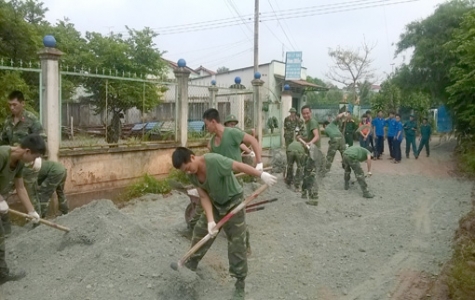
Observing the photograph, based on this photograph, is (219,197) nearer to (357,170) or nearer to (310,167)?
(310,167)

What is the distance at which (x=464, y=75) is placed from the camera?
33.2ft

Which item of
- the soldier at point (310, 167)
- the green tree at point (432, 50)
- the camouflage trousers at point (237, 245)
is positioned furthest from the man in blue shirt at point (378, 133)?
the camouflage trousers at point (237, 245)

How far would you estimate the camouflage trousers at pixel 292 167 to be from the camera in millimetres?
8383

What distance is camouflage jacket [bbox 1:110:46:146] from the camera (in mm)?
5641

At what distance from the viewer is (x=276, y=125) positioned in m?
15.2

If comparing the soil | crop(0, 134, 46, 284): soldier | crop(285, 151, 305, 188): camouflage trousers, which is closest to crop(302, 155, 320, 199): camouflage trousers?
crop(285, 151, 305, 188): camouflage trousers

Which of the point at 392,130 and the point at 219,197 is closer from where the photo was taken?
the point at 219,197

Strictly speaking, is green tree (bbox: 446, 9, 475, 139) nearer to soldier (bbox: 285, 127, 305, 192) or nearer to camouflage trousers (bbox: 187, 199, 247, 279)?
soldier (bbox: 285, 127, 305, 192)

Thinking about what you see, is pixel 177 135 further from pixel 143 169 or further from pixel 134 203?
pixel 134 203

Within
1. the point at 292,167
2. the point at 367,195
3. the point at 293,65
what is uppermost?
the point at 293,65

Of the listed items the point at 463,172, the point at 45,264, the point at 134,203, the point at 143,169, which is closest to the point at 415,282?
the point at 45,264

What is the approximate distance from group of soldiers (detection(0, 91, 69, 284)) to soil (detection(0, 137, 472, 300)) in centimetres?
38

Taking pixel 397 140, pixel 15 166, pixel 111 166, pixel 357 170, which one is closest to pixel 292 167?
pixel 357 170

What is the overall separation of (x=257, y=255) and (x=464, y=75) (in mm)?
7579
